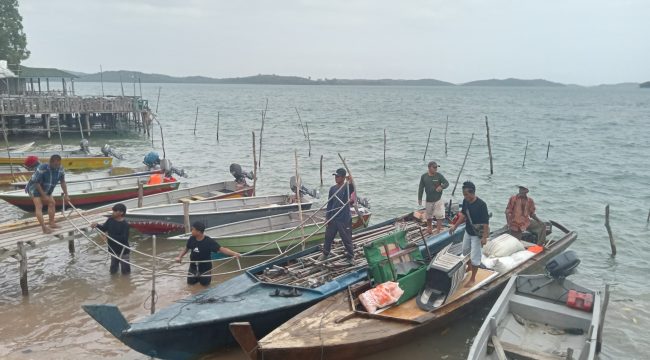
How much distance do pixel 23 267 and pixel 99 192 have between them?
280 inches

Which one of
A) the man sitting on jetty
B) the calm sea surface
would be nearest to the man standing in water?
the calm sea surface

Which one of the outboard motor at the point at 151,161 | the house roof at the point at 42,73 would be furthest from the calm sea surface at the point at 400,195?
the house roof at the point at 42,73

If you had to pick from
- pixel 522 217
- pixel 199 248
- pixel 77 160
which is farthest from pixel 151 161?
pixel 522 217

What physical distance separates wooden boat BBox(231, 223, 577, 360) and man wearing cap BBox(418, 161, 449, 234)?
10.1 feet

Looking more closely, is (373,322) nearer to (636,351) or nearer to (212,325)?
(212,325)

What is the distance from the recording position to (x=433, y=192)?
1249cm

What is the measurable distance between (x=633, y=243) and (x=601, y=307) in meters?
9.01

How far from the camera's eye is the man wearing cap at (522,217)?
12188mm

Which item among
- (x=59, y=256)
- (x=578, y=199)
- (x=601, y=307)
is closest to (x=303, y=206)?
(x=59, y=256)

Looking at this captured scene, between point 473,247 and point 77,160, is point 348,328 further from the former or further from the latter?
point 77,160

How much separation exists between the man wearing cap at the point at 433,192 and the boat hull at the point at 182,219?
462 centimetres

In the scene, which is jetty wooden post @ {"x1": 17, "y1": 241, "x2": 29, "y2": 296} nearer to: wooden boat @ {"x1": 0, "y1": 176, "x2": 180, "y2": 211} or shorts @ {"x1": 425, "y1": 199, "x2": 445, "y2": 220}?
wooden boat @ {"x1": 0, "y1": 176, "x2": 180, "y2": 211}

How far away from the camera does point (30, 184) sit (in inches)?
430

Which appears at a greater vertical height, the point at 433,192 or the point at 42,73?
the point at 42,73
